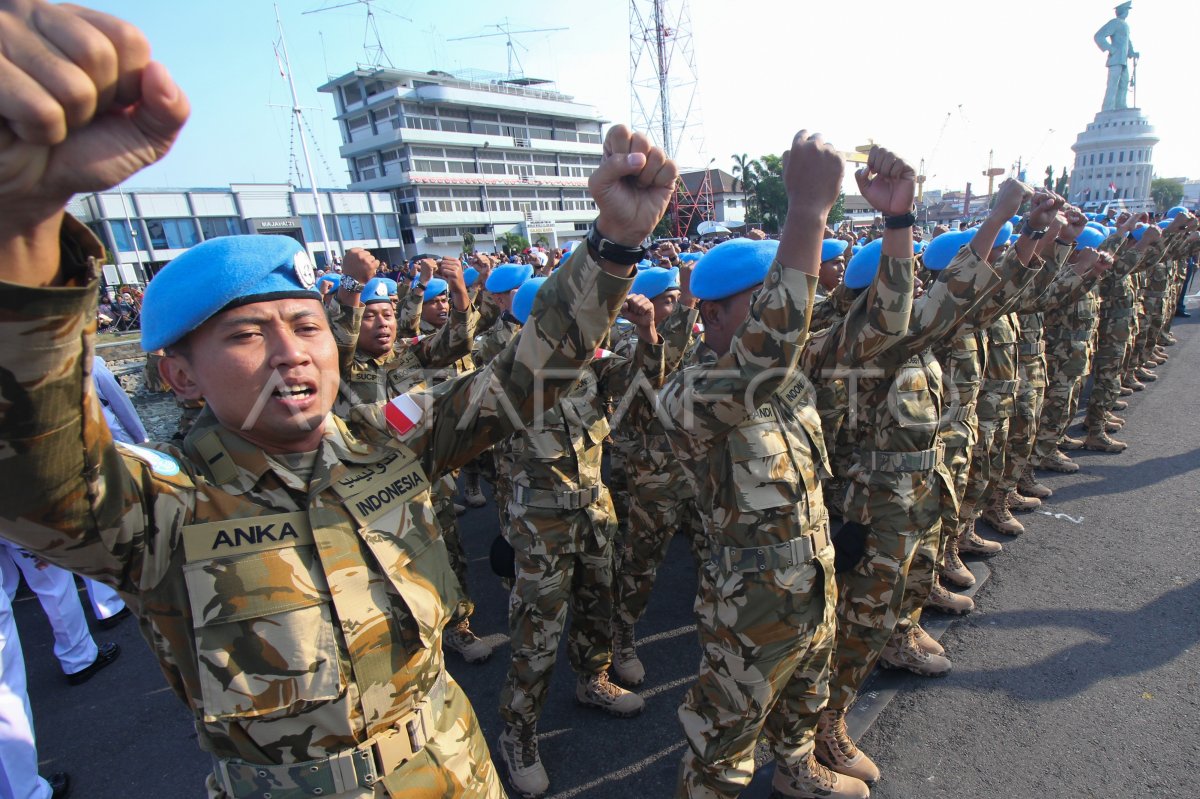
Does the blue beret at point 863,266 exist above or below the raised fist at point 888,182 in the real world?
below

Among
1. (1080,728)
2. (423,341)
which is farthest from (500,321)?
(1080,728)

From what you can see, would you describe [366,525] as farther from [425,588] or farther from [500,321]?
[500,321]

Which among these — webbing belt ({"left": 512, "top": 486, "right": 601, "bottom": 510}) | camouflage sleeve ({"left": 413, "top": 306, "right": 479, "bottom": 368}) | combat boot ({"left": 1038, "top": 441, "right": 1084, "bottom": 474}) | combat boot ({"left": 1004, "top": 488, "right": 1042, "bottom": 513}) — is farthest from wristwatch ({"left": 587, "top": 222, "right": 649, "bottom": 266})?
combat boot ({"left": 1038, "top": 441, "right": 1084, "bottom": 474})

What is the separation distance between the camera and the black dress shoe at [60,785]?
9.88 ft

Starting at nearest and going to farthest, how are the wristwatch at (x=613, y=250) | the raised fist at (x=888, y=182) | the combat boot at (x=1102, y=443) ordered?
1. the wristwatch at (x=613, y=250)
2. the raised fist at (x=888, y=182)
3. the combat boot at (x=1102, y=443)

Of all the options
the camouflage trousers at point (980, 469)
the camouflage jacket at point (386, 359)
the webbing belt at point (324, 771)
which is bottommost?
the camouflage trousers at point (980, 469)

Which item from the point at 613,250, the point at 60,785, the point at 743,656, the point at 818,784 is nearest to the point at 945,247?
the point at 743,656

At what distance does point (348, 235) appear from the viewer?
44.7 meters

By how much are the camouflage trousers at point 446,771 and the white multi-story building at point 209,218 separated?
32.9m

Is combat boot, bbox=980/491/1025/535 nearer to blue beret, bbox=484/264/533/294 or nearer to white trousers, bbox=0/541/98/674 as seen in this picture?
blue beret, bbox=484/264/533/294

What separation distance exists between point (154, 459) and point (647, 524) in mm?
2764

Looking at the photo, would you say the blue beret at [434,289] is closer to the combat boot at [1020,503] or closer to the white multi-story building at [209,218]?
the combat boot at [1020,503]

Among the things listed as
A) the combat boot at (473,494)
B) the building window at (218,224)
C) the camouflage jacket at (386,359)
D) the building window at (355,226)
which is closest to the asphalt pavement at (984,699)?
the combat boot at (473,494)

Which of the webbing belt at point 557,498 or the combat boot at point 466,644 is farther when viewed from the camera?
the combat boot at point 466,644
